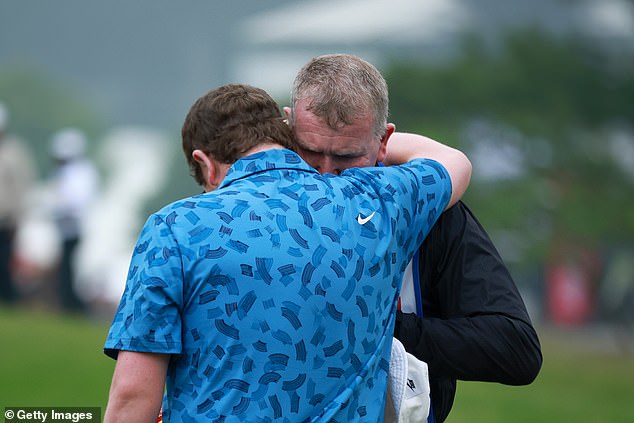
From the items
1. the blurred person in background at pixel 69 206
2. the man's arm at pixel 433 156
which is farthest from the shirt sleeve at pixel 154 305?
the blurred person in background at pixel 69 206

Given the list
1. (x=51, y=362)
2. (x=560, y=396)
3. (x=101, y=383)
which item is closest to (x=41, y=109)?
(x=51, y=362)

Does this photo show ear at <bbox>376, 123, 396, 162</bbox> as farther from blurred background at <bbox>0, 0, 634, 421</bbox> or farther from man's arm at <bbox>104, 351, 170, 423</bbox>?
blurred background at <bbox>0, 0, 634, 421</bbox>

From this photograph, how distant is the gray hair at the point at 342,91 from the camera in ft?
7.46

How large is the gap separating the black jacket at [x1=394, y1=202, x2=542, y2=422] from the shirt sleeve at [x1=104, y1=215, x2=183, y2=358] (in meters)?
0.60

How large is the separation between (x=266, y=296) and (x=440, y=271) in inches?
22.6

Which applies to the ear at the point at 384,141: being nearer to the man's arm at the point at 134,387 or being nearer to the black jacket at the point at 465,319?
the black jacket at the point at 465,319

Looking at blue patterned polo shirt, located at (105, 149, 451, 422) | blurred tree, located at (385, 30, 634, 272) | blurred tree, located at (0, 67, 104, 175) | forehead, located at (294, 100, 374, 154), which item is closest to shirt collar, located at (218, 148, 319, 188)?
blue patterned polo shirt, located at (105, 149, 451, 422)

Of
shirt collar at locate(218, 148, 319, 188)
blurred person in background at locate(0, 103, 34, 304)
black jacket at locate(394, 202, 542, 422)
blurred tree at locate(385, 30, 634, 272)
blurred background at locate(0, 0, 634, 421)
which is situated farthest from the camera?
blurred tree at locate(385, 30, 634, 272)

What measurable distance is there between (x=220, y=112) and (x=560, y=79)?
1463 centimetres

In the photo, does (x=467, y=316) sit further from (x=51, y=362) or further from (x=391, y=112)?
(x=391, y=112)

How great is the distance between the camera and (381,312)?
214 centimetres

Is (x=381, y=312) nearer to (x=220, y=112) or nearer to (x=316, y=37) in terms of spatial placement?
(x=220, y=112)

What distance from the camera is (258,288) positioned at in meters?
1.98

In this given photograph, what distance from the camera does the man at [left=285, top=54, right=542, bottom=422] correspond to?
2.27m
